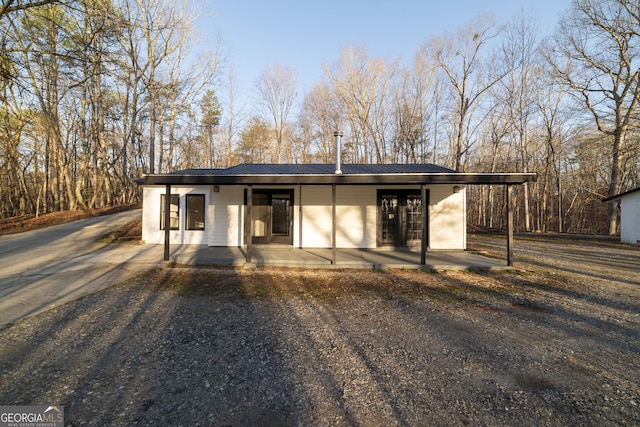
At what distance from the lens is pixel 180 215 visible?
33.4 ft

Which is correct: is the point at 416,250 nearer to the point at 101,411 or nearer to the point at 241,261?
the point at 241,261

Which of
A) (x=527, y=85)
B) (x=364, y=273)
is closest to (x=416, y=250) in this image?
(x=364, y=273)

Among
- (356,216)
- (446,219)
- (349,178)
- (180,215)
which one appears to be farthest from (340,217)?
(180,215)

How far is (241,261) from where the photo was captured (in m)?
7.54

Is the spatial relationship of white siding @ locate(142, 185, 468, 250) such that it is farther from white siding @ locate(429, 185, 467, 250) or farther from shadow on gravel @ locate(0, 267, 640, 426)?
shadow on gravel @ locate(0, 267, 640, 426)

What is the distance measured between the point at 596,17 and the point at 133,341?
2506 cm

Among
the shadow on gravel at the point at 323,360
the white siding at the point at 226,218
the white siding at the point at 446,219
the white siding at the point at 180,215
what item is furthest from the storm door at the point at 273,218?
A: the white siding at the point at 446,219

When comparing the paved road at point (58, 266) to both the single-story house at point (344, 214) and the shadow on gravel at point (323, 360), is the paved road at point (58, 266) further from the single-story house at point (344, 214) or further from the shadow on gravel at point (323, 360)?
the single-story house at point (344, 214)

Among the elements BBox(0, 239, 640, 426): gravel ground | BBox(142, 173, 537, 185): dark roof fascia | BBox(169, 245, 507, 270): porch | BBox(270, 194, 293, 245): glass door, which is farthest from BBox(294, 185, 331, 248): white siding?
BBox(0, 239, 640, 426): gravel ground

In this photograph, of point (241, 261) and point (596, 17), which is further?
point (596, 17)

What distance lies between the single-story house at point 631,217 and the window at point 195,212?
59.0ft

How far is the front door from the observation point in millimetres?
9469

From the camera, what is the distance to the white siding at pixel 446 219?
939cm

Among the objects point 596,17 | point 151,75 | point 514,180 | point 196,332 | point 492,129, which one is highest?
point 596,17
